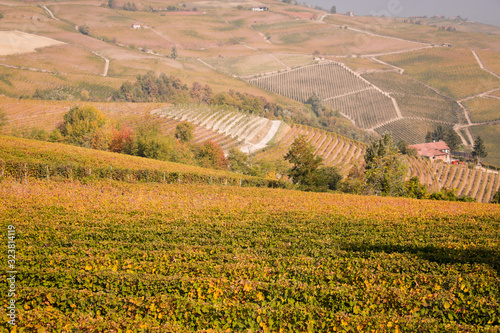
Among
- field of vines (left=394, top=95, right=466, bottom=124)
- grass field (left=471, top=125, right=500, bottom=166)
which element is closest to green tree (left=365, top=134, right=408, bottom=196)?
grass field (left=471, top=125, right=500, bottom=166)

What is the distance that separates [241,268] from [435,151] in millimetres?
135703

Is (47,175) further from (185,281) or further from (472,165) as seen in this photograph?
(472,165)

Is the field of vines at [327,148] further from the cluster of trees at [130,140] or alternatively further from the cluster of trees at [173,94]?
the cluster of trees at [173,94]

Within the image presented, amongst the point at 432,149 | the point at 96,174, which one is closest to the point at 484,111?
the point at 432,149

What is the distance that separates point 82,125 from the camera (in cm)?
7588

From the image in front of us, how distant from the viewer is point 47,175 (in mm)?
33656

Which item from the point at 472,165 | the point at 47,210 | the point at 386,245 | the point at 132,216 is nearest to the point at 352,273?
the point at 386,245

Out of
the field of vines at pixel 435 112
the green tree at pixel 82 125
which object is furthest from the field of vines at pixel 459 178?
the green tree at pixel 82 125

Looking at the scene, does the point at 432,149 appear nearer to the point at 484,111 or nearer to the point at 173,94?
the point at 484,111

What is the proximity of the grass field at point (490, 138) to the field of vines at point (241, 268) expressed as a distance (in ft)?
446

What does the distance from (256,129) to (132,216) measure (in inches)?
3401

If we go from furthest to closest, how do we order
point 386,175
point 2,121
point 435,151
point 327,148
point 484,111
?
point 484,111 < point 435,151 < point 327,148 < point 2,121 < point 386,175

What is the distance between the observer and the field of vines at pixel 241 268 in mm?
11070

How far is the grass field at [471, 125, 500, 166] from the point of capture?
14166 cm
